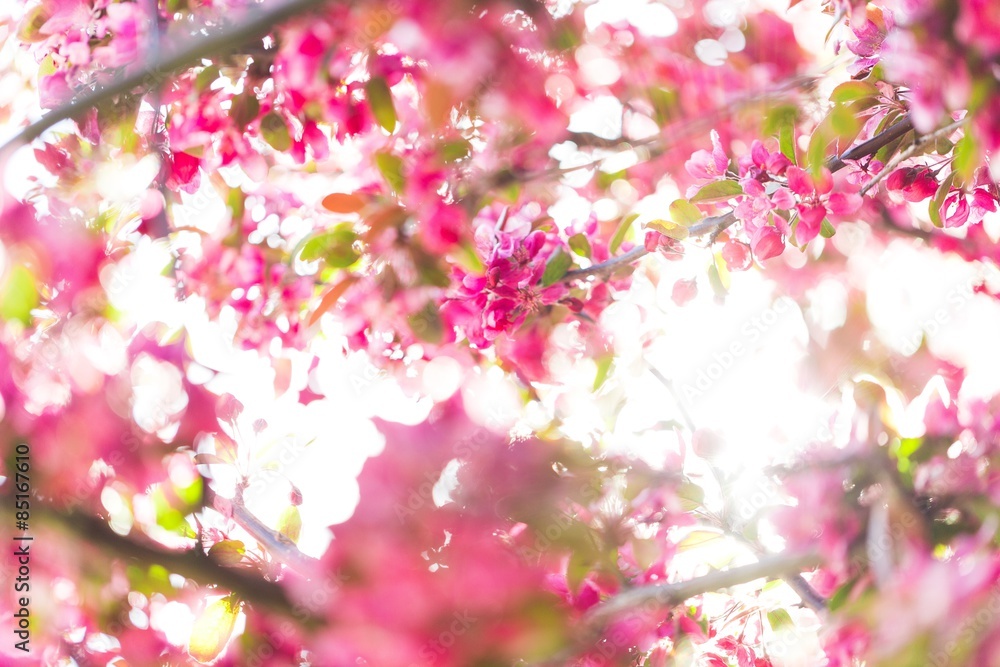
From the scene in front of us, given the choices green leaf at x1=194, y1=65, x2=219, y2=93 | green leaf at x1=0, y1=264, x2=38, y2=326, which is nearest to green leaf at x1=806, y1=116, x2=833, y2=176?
green leaf at x1=194, y1=65, x2=219, y2=93

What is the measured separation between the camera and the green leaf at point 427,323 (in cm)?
89

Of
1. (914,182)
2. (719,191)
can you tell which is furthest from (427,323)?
(914,182)

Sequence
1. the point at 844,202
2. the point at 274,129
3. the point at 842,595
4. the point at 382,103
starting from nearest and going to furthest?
the point at 842,595, the point at 844,202, the point at 382,103, the point at 274,129

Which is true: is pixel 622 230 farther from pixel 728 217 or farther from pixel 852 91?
pixel 852 91

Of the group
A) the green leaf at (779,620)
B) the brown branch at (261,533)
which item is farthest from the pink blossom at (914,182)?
the brown branch at (261,533)

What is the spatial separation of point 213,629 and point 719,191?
2.49 ft

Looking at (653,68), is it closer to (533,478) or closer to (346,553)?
(533,478)

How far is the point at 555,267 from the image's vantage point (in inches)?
34.9

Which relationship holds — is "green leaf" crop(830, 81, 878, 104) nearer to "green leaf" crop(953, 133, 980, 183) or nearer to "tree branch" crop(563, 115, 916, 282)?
"tree branch" crop(563, 115, 916, 282)

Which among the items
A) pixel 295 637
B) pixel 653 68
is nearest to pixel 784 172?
pixel 653 68

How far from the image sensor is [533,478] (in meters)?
0.62

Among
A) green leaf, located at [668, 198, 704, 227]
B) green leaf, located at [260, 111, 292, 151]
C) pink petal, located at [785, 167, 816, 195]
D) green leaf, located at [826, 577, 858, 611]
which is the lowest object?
green leaf, located at [826, 577, 858, 611]

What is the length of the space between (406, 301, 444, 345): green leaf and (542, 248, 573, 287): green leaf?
0.50 ft

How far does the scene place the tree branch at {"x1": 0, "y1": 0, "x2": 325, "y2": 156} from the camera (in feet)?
2.02
